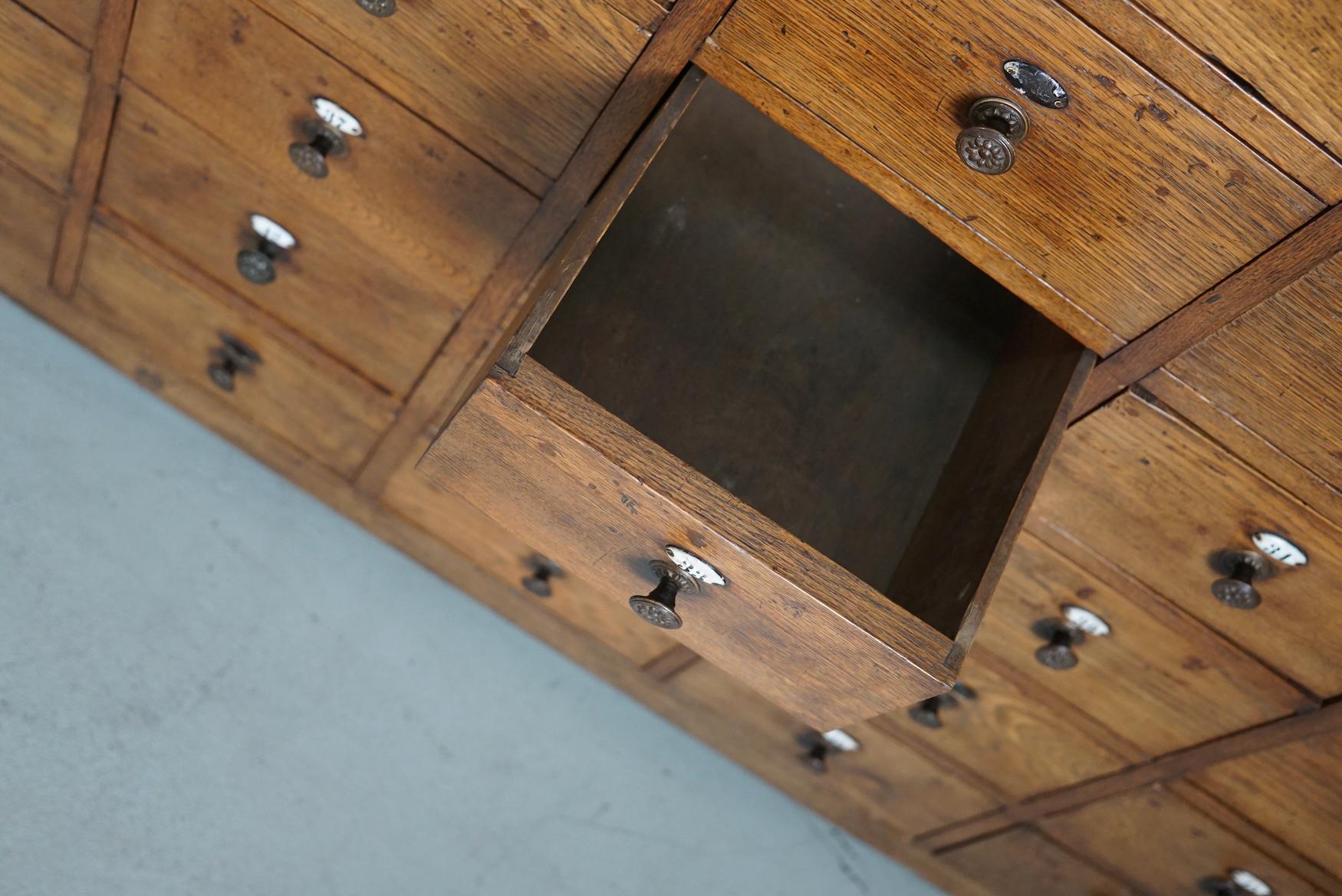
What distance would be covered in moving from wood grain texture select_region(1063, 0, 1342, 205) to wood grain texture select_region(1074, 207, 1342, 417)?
5 centimetres

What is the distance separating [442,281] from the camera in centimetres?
157

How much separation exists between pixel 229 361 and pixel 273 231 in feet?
1.16

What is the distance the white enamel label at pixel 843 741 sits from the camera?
2.02 meters

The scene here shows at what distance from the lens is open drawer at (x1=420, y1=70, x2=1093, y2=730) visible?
1051 millimetres

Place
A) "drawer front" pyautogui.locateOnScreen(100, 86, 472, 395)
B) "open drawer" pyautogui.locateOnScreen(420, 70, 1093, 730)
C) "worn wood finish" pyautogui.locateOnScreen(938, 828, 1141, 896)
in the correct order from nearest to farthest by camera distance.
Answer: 1. "open drawer" pyautogui.locateOnScreen(420, 70, 1093, 730)
2. "drawer front" pyautogui.locateOnScreen(100, 86, 472, 395)
3. "worn wood finish" pyautogui.locateOnScreen(938, 828, 1141, 896)

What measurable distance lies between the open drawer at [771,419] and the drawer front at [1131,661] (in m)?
0.24

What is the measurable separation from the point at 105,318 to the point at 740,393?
1.11 metres

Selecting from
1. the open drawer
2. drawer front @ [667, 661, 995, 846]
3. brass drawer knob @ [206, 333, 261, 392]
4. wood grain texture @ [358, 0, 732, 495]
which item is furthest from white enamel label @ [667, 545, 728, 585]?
brass drawer knob @ [206, 333, 261, 392]

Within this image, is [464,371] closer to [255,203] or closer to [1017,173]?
[255,203]

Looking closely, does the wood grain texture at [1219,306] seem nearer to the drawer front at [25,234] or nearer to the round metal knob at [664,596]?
the round metal knob at [664,596]

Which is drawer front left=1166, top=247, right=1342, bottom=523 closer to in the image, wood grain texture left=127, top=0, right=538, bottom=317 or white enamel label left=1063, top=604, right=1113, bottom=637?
white enamel label left=1063, top=604, right=1113, bottom=637

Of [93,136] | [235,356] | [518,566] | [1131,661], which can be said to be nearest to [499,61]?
[93,136]

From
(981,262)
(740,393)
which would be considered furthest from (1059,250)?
(740,393)

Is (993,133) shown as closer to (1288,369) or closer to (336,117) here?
(1288,369)
